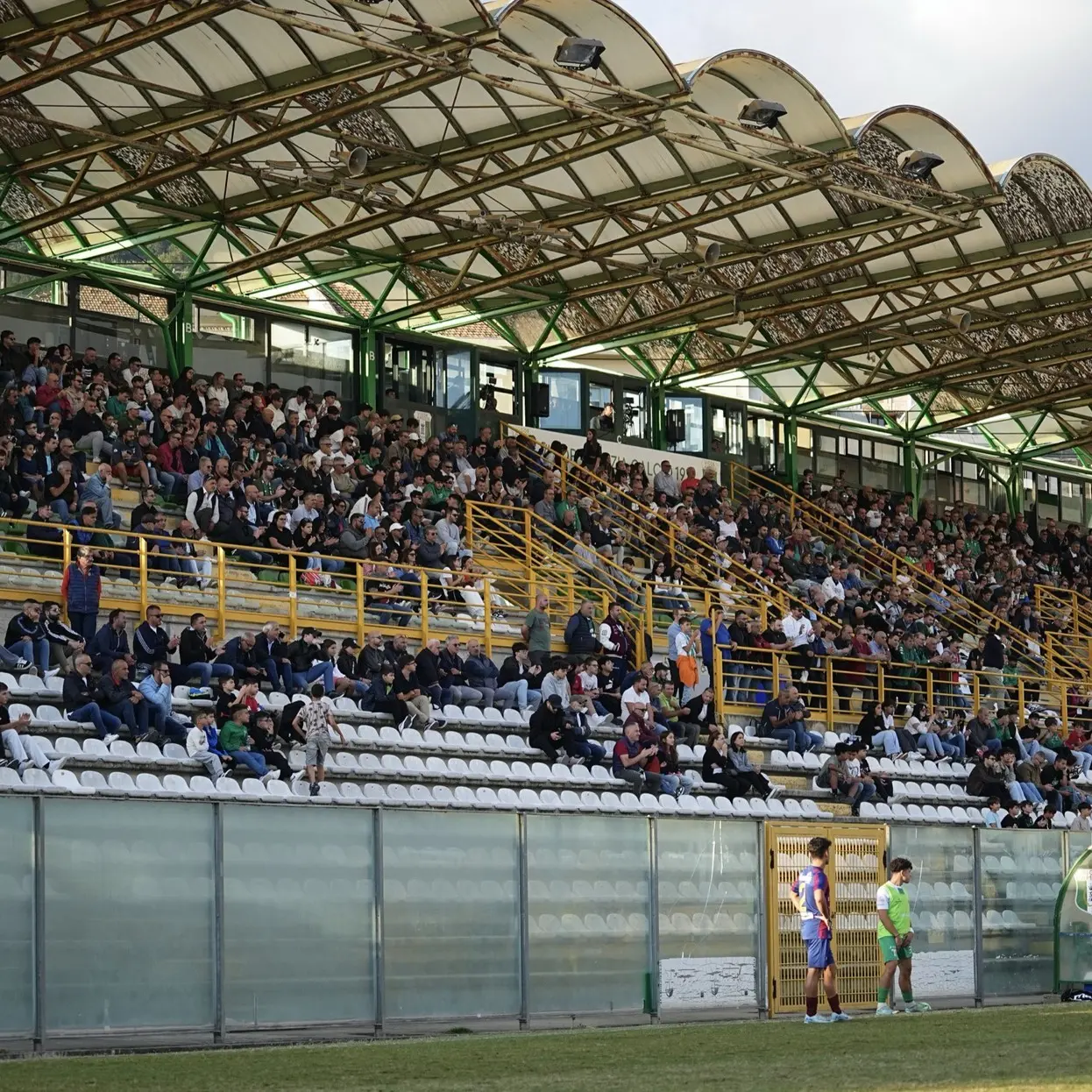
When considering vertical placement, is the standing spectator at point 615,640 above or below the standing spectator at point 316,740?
above

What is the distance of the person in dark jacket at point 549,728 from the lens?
872 inches

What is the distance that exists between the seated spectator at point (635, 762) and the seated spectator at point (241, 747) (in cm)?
451

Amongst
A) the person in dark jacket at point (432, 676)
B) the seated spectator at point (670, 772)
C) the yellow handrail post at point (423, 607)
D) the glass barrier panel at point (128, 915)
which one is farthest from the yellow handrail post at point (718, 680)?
the glass barrier panel at point (128, 915)

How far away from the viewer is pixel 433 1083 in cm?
1112

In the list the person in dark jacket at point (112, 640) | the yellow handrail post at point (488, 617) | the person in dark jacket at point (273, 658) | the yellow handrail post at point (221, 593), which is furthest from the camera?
the yellow handrail post at point (488, 617)

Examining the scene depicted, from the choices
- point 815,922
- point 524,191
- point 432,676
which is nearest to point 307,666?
point 432,676

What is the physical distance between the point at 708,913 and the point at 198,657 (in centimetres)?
591

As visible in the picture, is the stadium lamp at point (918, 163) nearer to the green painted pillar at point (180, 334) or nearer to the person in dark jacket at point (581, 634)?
the person in dark jacket at point (581, 634)

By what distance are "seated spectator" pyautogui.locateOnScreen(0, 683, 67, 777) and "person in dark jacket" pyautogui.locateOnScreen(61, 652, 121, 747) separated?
108cm

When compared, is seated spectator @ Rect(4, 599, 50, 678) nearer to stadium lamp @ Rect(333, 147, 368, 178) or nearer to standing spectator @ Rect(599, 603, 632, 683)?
standing spectator @ Rect(599, 603, 632, 683)

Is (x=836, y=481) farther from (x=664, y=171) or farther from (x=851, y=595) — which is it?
(x=664, y=171)

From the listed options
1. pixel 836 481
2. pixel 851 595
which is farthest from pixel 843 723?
pixel 836 481

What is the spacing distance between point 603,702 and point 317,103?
30.4 ft

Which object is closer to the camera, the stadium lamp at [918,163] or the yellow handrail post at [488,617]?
the yellow handrail post at [488,617]
